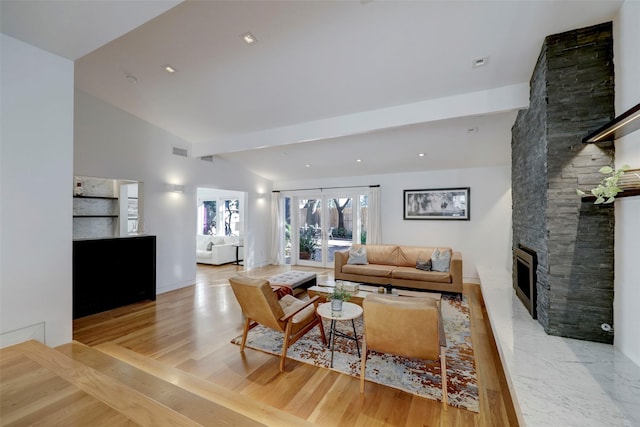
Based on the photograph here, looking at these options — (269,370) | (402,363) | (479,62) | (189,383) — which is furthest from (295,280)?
(479,62)

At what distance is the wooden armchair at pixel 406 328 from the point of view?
6.72 feet

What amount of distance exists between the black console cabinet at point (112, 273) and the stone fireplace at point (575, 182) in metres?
5.29

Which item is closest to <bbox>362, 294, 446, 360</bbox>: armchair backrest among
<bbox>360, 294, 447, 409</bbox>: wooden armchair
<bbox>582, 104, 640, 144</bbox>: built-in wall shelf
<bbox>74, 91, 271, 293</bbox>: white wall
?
<bbox>360, 294, 447, 409</bbox>: wooden armchair

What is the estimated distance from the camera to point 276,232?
758 cm

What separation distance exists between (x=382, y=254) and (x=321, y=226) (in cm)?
208

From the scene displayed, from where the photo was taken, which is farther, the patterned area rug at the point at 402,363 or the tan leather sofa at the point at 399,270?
the tan leather sofa at the point at 399,270

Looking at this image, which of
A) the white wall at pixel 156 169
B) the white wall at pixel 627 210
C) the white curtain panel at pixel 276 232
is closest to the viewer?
the white wall at pixel 627 210

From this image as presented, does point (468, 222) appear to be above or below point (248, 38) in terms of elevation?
below

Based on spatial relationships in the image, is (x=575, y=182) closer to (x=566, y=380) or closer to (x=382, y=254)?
(x=566, y=380)

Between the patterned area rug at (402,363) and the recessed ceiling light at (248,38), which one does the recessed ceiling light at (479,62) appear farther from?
the patterned area rug at (402,363)

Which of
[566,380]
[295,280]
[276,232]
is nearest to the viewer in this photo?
[566,380]

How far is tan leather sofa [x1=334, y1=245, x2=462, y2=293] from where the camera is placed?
181 inches

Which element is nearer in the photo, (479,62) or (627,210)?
(627,210)

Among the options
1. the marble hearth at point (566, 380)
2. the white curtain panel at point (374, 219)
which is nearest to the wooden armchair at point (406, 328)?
the marble hearth at point (566, 380)
